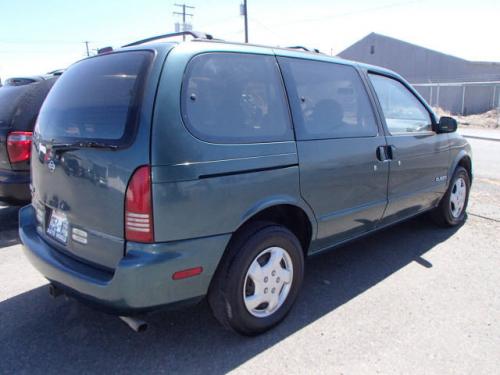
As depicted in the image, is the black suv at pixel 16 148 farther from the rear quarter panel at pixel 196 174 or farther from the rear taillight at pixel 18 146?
the rear quarter panel at pixel 196 174

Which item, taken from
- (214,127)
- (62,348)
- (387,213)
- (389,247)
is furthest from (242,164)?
(389,247)

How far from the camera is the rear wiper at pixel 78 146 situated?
7.25ft

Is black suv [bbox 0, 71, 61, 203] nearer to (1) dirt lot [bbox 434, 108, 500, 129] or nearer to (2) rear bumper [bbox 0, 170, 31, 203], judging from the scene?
(2) rear bumper [bbox 0, 170, 31, 203]

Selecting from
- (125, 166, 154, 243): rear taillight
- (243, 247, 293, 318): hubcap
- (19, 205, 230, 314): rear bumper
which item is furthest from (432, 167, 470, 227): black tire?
(125, 166, 154, 243): rear taillight

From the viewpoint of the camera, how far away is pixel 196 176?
2201 mm

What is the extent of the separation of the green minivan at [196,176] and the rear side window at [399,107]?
500 mm

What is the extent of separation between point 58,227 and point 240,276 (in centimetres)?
118

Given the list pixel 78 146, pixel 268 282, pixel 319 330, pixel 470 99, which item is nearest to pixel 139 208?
pixel 78 146

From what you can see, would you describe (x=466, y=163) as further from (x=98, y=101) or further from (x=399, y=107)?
(x=98, y=101)

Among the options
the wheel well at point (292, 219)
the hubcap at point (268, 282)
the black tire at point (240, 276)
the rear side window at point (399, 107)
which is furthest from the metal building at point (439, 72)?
the black tire at point (240, 276)

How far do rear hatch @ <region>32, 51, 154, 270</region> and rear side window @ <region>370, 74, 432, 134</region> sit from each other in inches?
88.8

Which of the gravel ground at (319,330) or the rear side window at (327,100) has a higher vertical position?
the rear side window at (327,100)

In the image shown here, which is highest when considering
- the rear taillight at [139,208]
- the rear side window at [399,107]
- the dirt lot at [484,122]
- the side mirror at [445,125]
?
the rear side window at [399,107]

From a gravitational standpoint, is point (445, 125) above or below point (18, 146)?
above
